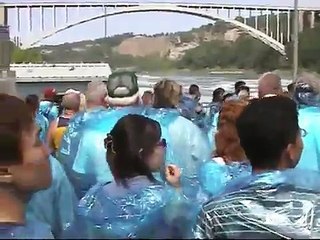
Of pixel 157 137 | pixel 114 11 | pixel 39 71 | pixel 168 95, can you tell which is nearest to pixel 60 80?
pixel 39 71

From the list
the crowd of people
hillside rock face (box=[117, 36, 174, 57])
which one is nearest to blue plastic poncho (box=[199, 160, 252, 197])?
the crowd of people

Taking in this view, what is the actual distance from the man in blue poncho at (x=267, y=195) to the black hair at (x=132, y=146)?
55 centimetres

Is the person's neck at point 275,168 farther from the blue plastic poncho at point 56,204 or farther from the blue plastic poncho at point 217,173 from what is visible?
the blue plastic poncho at point 217,173

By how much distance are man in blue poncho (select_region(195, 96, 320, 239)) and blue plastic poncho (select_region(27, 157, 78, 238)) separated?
1.94 ft

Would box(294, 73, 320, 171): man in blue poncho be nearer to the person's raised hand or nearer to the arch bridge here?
the person's raised hand

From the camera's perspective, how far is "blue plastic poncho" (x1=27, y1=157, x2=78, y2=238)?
293 centimetres

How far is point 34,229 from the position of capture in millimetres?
2662

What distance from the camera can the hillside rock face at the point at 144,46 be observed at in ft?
135

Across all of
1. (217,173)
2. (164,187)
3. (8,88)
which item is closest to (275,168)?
(164,187)

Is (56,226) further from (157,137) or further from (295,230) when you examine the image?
(295,230)

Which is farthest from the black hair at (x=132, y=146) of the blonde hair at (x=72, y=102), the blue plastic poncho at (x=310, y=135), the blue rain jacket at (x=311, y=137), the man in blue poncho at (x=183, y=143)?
the blonde hair at (x=72, y=102)

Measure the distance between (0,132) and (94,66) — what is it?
116 ft

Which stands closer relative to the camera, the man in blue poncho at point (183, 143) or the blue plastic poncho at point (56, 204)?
the blue plastic poncho at point (56, 204)

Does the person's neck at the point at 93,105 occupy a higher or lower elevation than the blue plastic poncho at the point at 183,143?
higher
